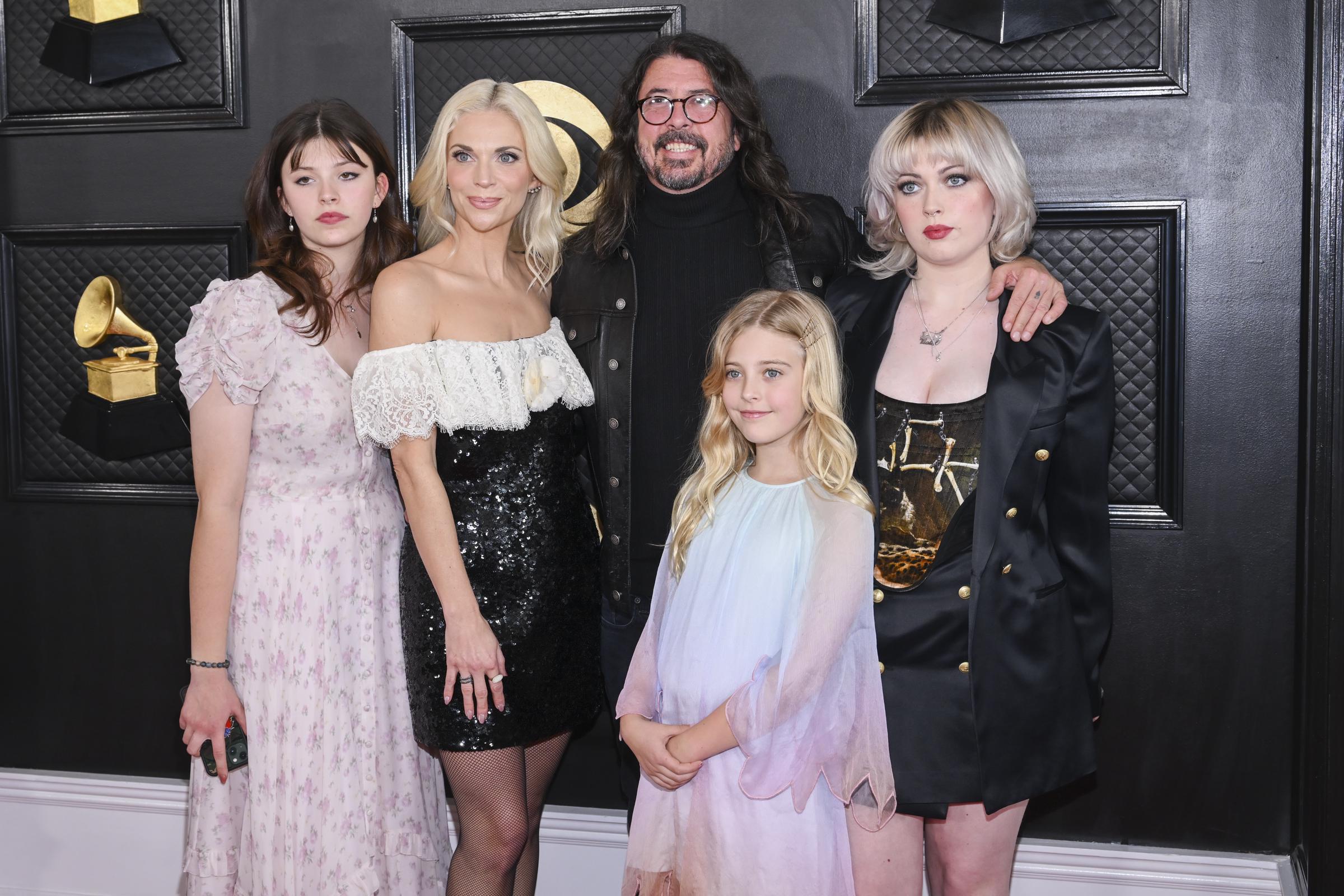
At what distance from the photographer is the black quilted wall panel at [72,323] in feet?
9.68

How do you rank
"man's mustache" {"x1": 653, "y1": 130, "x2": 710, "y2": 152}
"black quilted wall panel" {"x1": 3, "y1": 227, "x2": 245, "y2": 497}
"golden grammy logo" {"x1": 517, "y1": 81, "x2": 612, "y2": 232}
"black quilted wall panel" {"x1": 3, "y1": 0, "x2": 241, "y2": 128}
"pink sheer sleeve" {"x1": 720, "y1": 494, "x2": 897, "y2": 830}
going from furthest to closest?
"black quilted wall panel" {"x1": 3, "y1": 227, "x2": 245, "y2": 497} < "black quilted wall panel" {"x1": 3, "y1": 0, "x2": 241, "y2": 128} < "golden grammy logo" {"x1": 517, "y1": 81, "x2": 612, "y2": 232} < "man's mustache" {"x1": 653, "y1": 130, "x2": 710, "y2": 152} < "pink sheer sleeve" {"x1": 720, "y1": 494, "x2": 897, "y2": 830}

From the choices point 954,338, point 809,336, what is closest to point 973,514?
point 954,338

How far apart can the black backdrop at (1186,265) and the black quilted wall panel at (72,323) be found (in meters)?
0.13

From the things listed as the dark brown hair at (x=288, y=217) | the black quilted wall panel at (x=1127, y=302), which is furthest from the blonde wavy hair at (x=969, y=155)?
the dark brown hair at (x=288, y=217)

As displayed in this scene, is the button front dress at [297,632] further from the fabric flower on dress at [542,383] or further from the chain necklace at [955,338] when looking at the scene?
the chain necklace at [955,338]

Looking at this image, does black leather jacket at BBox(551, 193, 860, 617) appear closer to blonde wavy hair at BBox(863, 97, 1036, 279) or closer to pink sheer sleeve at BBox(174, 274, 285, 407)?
blonde wavy hair at BBox(863, 97, 1036, 279)

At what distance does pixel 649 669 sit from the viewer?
2.02m

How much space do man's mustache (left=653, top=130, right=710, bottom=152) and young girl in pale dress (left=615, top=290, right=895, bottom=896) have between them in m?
0.47

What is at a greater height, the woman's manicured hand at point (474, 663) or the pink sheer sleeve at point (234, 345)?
the pink sheer sleeve at point (234, 345)

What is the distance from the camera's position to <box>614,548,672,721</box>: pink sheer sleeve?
6.57 ft

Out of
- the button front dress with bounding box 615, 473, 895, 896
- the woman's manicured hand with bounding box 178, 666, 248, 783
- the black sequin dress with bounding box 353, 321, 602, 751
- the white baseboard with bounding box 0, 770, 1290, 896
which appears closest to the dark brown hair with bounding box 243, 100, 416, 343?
the black sequin dress with bounding box 353, 321, 602, 751

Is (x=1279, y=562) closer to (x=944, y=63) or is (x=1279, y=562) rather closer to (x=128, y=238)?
(x=944, y=63)

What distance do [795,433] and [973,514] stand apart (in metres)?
0.35

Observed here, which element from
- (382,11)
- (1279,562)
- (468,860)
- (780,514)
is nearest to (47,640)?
(468,860)
